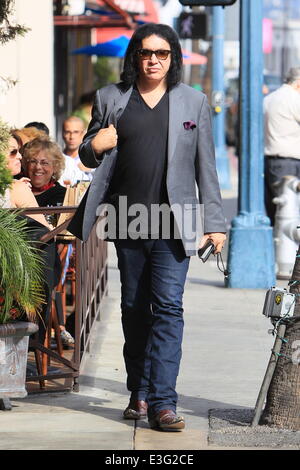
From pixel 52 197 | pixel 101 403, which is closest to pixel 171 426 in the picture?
pixel 101 403

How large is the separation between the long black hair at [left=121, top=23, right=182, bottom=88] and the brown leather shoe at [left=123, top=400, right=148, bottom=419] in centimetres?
163

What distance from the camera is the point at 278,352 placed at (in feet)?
20.1

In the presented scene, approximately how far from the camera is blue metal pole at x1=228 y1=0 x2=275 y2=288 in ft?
36.5

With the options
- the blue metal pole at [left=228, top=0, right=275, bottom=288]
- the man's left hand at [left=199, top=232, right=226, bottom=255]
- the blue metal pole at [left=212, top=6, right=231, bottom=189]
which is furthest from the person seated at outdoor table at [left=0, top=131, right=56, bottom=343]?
the blue metal pole at [left=212, top=6, right=231, bottom=189]

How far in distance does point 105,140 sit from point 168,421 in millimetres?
1405

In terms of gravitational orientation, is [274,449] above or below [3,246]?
below

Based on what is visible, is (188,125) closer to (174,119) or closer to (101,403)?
(174,119)

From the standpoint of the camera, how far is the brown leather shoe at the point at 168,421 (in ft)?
20.0

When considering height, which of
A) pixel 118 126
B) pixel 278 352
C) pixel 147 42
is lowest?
pixel 278 352

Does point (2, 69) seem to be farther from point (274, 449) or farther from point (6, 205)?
point (274, 449)

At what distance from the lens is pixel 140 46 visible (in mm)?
6203

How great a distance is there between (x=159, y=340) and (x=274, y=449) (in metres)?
0.81

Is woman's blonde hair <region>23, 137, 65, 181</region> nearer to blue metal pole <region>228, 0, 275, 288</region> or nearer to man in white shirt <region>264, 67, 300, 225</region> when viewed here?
blue metal pole <region>228, 0, 275, 288</region>

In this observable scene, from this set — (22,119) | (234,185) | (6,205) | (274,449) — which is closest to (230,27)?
(234,185)
